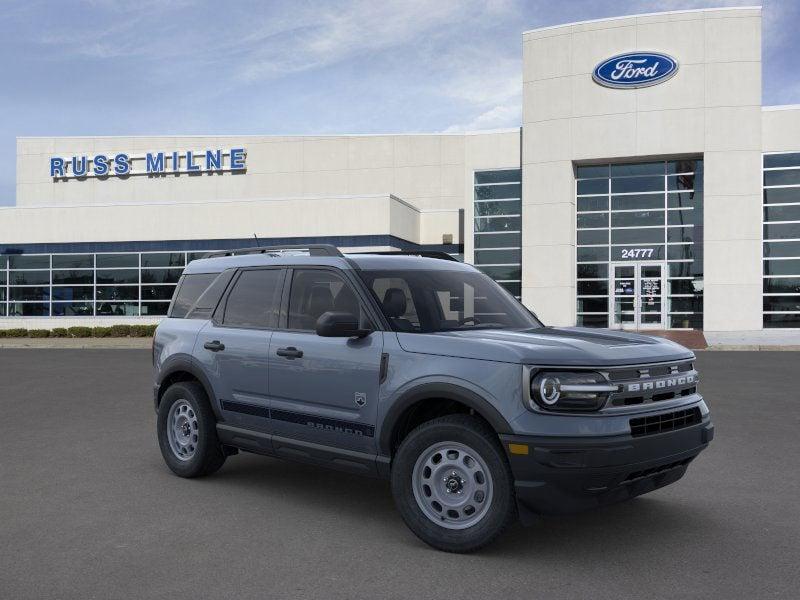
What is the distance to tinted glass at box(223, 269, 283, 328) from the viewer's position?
6.59 metres

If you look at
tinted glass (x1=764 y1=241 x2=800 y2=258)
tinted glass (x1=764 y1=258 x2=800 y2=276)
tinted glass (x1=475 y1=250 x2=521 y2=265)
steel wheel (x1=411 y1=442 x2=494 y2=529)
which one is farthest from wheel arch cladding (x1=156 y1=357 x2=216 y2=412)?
tinted glass (x1=764 y1=241 x2=800 y2=258)

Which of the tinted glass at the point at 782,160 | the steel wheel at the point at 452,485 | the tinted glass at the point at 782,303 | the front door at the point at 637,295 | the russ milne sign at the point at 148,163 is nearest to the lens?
the steel wheel at the point at 452,485

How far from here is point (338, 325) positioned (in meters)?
5.46

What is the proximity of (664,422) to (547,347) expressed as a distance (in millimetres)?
900

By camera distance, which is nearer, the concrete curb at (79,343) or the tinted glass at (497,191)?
the concrete curb at (79,343)

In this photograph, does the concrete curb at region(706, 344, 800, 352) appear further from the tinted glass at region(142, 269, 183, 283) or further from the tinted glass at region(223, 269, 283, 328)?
the tinted glass at region(142, 269, 183, 283)

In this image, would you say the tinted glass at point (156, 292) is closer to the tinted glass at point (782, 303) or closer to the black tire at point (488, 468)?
the tinted glass at point (782, 303)

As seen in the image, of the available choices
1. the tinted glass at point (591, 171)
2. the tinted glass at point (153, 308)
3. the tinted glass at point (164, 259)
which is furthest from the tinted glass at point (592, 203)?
the tinted glass at point (153, 308)

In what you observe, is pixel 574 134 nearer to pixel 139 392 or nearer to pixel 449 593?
pixel 139 392

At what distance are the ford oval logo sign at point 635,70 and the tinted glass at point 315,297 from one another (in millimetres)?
28802

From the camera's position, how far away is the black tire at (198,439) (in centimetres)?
691

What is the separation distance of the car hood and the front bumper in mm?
473

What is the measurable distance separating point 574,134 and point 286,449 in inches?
1149

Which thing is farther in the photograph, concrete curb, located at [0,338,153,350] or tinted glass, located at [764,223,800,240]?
tinted glass, located at [764,223,800,240]
